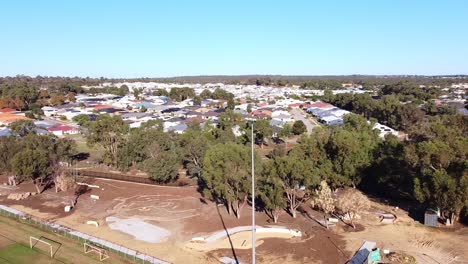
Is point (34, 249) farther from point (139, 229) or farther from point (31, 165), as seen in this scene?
point (31, 165)

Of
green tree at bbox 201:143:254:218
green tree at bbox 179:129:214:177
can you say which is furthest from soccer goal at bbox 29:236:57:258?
green tree at bbox 179:129:214:177

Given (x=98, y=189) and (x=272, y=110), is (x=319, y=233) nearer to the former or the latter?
(x=98, y=189)

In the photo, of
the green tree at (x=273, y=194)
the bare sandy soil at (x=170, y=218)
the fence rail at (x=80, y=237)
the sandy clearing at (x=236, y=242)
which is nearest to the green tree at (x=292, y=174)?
the green tree at (x=273, y=194)

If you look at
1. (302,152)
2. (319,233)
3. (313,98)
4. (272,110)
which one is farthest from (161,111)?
(319,233)

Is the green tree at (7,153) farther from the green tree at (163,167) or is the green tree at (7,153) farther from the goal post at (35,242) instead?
the goal post at (35,242)

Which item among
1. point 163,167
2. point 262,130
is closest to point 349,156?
point 163,167
